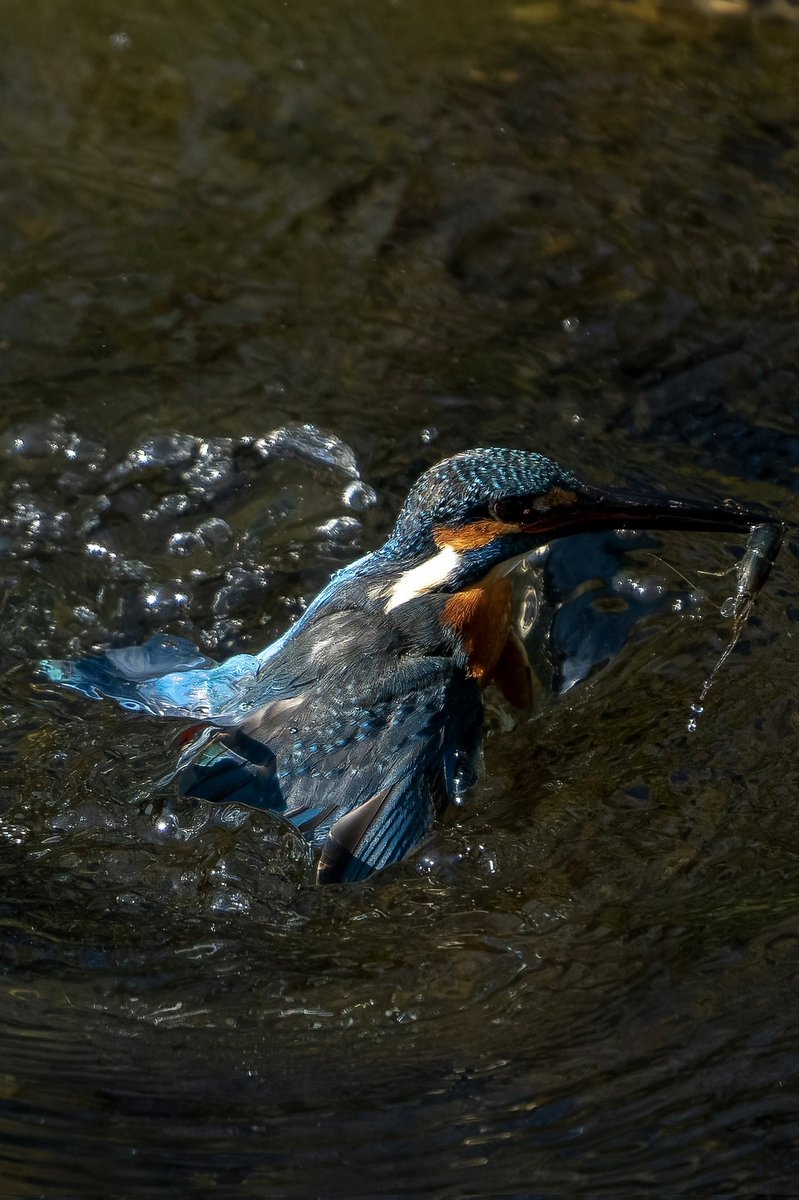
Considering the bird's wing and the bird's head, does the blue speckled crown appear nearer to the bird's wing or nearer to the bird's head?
the bird's head

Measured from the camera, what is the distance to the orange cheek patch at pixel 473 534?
150 inches

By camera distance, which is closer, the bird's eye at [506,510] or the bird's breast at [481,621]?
the bird's eye at [506,510]

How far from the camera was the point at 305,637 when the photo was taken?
3900mm

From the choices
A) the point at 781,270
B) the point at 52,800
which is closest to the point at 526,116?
the point at 781,270

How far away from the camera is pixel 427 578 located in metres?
3.93

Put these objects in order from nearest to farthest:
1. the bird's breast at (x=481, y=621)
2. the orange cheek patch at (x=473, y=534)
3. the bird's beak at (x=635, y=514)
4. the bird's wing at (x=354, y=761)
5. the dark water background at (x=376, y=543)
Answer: the dark water background at (x=376, y=543), the bird's wing at (x=354, y=761), the bird's beak at (x=635, y=514), the orange cheek patch at (x=473, y=534), the bird's breast at (x=481, y=621)

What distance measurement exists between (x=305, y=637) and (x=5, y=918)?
3.64 ft

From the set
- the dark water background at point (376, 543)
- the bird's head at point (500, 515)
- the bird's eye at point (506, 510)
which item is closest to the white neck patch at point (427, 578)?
the bird's head at point (500, 515)

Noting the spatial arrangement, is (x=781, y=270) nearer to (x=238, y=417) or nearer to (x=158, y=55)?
(x=238, y=417)

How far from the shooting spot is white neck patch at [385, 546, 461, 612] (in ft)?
12.8

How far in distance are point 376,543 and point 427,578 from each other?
754 millimetres

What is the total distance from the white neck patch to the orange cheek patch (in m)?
0.02

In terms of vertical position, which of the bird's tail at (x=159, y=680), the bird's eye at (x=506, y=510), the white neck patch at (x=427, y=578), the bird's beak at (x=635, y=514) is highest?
the bird's beak at (x=635, y=514)

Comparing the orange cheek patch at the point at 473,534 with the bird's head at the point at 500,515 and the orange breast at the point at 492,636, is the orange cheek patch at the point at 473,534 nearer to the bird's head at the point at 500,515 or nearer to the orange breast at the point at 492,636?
the bird's head at the point at 500,515
